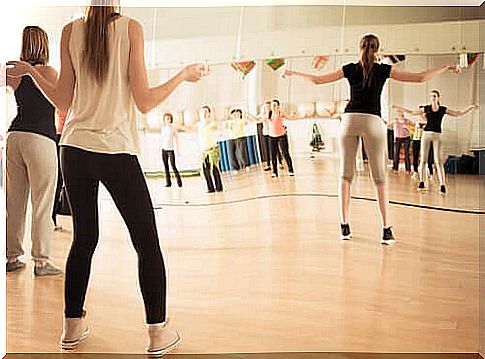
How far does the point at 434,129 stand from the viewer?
11.0 feet

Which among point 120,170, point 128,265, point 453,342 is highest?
point 120,170

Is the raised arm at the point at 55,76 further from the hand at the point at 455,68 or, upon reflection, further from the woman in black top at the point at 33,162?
the hand at the point at 455,68

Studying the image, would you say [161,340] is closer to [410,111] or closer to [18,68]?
[18,68]

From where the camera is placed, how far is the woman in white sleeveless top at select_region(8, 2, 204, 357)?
326 cm

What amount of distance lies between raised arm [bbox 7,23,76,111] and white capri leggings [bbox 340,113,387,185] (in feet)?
3.13

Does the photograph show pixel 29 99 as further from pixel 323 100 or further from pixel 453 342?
pixel 453 342

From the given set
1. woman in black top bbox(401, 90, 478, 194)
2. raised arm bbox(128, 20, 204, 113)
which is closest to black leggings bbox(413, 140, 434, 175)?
woman in black top bbox(401, 90, 478, 194)

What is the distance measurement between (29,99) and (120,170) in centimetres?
43

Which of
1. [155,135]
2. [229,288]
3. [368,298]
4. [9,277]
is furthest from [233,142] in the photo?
[9,277]

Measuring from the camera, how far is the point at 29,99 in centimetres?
338

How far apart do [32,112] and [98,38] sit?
1.22ft

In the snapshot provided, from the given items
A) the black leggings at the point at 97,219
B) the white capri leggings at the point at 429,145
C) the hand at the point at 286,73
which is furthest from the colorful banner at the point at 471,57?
the black leggings at the point at 97,219

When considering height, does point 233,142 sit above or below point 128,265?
above

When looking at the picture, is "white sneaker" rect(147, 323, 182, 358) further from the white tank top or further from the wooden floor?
the white tank top
